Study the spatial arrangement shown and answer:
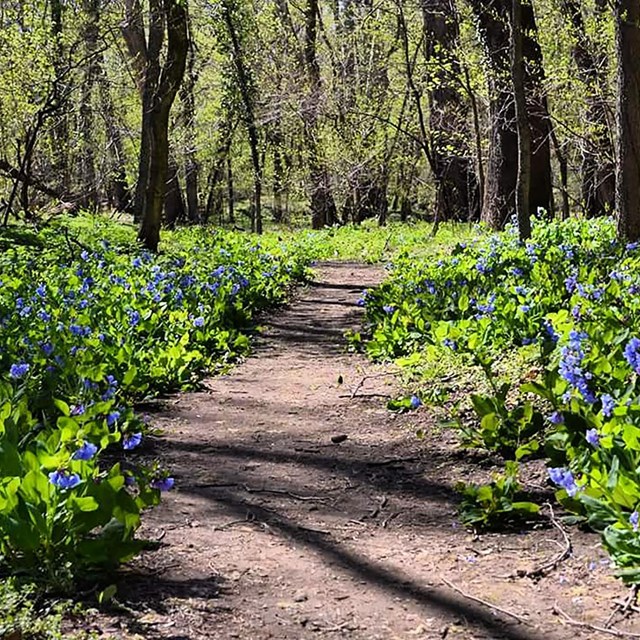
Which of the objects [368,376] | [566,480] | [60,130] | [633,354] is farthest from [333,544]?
[60,130]

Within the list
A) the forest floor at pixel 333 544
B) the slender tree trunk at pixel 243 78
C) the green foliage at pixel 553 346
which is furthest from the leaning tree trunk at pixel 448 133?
the forest floor at pixel 333 544

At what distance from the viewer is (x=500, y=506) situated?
113 inches

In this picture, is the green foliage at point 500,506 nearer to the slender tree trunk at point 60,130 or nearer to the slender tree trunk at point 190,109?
the slender tree trunk at point 60,130

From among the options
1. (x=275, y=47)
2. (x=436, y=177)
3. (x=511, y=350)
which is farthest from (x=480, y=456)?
(x=275, y=47)

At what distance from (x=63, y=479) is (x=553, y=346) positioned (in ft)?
7.62

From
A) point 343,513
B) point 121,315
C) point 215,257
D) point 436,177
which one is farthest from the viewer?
point 436,177

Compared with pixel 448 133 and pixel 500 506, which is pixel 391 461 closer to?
pixel 500 506

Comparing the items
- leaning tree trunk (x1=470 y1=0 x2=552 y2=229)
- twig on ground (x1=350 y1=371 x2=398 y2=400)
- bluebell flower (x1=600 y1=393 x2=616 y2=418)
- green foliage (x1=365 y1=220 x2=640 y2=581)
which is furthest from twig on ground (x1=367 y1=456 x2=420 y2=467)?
leaning tree trunk (x1=470 y1=0 x2=552 y2=229)

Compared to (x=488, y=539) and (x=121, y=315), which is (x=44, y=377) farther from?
(x=488, y=539)

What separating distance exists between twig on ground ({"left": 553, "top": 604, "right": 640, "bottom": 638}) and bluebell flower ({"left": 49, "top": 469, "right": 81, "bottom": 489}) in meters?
1.32

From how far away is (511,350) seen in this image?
4789mm

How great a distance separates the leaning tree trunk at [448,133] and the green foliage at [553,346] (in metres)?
9.36

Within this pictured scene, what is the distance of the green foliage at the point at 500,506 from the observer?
284cm

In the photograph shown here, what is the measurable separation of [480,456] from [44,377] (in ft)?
6.77
